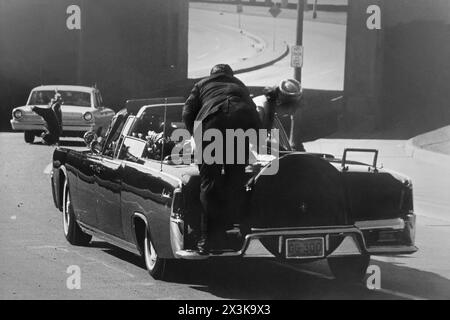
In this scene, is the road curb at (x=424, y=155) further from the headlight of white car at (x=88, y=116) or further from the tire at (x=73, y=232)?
the tire at (x=73, y=232)

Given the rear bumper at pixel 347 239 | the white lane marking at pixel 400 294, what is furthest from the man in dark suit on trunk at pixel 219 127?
the white lane marking at pixel 400 294

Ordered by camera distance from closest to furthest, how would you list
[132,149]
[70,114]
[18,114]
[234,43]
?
[132,149], [70,114], [18,114], [234,43]

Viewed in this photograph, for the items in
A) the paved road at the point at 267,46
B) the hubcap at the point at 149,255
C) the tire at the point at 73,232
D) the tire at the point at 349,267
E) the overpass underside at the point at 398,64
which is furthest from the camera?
the paved road at the point at 267,46

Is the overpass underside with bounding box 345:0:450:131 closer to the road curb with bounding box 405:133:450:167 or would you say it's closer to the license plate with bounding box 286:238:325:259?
the road curb with bounding box 405:133:450:167

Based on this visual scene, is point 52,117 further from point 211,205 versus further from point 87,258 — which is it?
point 211,205

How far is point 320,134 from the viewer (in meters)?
32.9

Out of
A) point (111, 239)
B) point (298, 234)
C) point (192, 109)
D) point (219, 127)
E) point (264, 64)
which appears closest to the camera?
point (298, 234)

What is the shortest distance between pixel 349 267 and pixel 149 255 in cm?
178

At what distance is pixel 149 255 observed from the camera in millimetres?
9883

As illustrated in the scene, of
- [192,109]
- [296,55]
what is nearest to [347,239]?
[192,109]

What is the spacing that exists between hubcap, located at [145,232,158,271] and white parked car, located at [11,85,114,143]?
54.1 feet

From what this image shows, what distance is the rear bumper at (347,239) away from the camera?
897cm

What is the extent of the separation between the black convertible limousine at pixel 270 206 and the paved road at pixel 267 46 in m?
43.9
